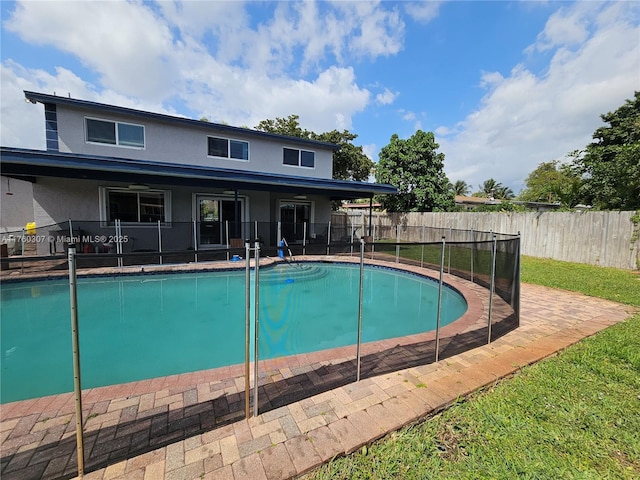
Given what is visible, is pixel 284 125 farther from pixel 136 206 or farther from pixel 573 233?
pixel 573 233

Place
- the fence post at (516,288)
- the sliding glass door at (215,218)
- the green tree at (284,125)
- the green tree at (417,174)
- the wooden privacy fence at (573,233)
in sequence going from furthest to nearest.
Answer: the green tree at (284,125)
the green tree at (417,174)
the sliding glass door at (215,218)
the wooden privacy fence at (573,233)
the fence post at (516,288)

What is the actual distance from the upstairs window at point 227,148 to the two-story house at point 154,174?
45mm

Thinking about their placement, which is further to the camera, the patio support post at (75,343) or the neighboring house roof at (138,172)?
the neighboring house roof at (138,172)

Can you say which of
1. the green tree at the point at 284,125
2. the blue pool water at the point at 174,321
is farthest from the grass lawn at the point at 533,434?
the green tree at the point at 284,125

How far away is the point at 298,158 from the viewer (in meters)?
15.0

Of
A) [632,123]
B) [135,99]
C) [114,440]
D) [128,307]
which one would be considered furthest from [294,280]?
[632,123]

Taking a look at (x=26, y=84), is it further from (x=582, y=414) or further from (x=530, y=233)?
(x=530, y=233)

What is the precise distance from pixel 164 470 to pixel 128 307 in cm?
585

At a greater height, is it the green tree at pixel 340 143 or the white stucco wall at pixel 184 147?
the green tree at pixel 340 143

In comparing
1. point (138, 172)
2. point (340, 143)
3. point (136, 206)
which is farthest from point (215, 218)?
point (340, 143)

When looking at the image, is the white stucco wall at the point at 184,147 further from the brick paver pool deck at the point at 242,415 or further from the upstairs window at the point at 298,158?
the brick paver pool deck at the point at 242,415

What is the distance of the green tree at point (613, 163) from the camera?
12664 mm

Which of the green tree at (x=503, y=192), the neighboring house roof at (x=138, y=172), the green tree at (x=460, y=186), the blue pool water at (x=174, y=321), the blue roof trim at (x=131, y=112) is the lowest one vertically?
the blue pool water at (x=174, y=321)

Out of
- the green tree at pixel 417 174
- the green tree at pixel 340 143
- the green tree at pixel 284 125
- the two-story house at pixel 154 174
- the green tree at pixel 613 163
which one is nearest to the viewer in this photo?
the two-story house at pixel 154 174
